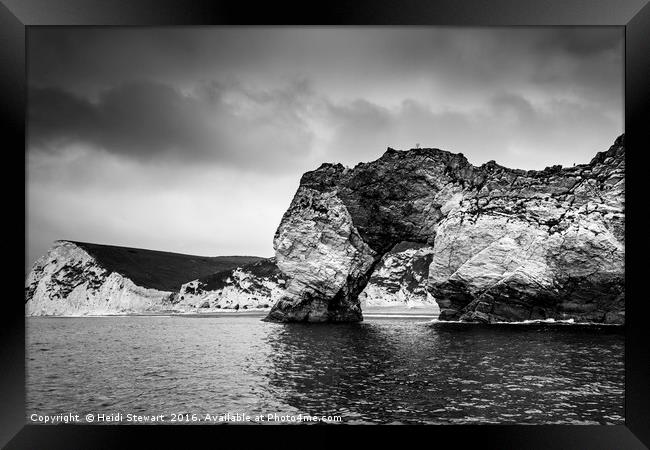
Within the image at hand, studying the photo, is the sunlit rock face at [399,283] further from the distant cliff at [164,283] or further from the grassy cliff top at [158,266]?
the grassy cliff top at [158,266]

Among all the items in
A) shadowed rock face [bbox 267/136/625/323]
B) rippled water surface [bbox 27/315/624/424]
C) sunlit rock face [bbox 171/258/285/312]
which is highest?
shadowed rock face [bbox 267/136/625/323]

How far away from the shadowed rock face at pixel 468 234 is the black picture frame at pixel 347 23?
27550mm

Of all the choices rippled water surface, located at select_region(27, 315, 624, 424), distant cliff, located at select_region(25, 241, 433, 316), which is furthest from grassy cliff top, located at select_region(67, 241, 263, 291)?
rippled water surface, located at select_region(27, 315, 624, 424)

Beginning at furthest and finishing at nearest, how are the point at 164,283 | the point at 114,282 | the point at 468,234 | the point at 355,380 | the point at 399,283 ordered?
the point at 399,283 → the point at 164,283 → the point at 114,282 → the point at 468,234 → the point at 355,380

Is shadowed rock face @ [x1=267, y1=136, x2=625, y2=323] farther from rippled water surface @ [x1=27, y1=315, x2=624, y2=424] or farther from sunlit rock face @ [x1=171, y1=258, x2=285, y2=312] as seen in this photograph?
sunlit rock face @ [x1=171, y1=258, x2=285, y2=312]

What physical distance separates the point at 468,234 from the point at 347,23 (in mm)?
30943

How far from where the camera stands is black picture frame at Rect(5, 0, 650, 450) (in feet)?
23.0

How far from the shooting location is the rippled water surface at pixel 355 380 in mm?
9734

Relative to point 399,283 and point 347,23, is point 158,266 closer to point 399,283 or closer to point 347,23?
point 399,283

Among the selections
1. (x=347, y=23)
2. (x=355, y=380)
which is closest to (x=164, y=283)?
(x=355, y=380)

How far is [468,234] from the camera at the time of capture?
116 feet

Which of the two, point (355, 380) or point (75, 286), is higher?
point (355, 380)

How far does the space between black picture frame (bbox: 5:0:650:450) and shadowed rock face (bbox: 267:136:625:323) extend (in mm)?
27550
